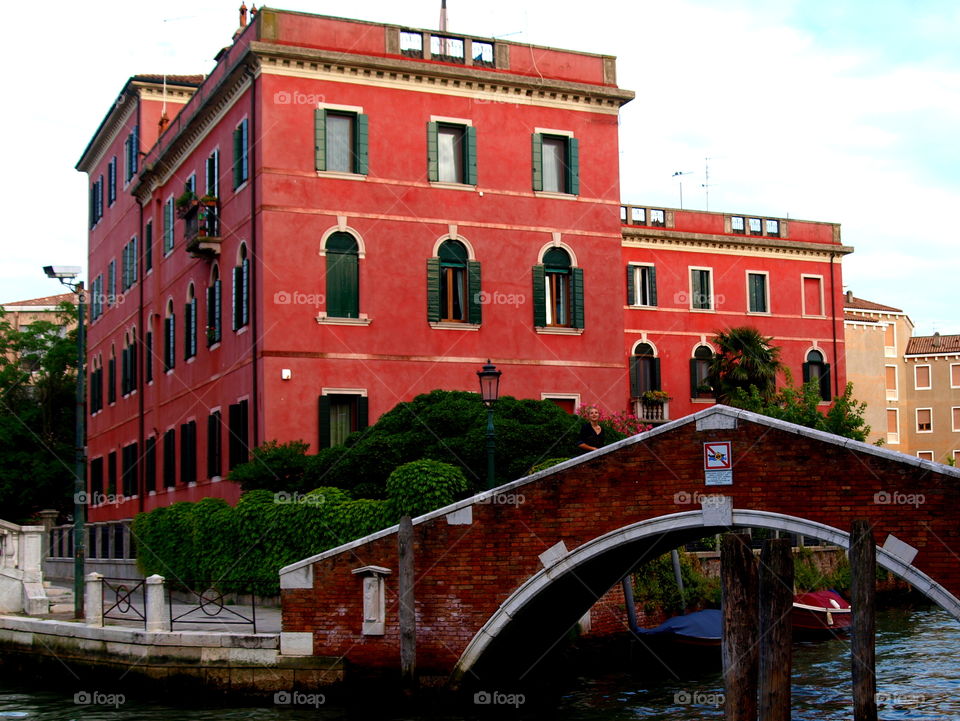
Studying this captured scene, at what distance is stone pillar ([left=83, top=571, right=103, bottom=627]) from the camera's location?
1783cm

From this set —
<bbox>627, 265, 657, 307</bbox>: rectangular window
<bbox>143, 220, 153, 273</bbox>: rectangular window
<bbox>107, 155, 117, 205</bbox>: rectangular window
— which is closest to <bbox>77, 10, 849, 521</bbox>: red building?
<bbox>143, 220, 153, 273</bbox>: rectangular window

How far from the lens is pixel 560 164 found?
83.1 ft

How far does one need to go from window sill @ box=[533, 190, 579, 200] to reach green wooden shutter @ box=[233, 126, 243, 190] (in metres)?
5.45

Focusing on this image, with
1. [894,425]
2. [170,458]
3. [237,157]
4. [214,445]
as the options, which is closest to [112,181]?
[170,458]

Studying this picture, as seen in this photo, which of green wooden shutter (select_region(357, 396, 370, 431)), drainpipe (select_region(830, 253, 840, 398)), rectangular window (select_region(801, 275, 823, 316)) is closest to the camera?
green wooden shutter (select_region(357, 396, 370, 431))

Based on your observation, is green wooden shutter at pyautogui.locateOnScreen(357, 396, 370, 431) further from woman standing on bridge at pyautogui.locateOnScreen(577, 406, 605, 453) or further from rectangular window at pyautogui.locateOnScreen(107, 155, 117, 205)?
rectangular window at pyautogui.locateOnScreen(107, 155, 117, 205)

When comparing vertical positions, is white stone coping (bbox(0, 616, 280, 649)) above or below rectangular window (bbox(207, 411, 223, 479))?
below

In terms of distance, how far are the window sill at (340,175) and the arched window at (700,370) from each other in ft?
47.5

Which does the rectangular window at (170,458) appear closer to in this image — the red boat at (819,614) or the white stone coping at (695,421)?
the white stone coping at (695,421)

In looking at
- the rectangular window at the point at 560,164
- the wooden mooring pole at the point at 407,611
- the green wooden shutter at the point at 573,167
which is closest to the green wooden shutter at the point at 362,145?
the rectangular window at the point at 560,164

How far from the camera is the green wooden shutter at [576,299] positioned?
25000 millimetres

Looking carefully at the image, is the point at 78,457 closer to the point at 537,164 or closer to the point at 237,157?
the point at 237,157

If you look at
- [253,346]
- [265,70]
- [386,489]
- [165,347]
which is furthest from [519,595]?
[165,347]

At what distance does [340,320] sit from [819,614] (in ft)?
34.0
